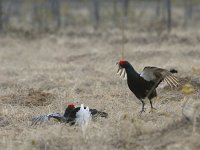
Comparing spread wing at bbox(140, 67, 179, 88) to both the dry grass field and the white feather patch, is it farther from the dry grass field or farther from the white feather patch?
the white feather patch

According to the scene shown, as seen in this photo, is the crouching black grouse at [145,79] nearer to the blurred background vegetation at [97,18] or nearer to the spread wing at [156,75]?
the spread wing at [156,75]

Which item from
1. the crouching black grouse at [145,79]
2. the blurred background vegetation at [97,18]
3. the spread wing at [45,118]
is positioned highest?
the blurred background vegetation at [97,18]

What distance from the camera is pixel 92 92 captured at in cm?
1205

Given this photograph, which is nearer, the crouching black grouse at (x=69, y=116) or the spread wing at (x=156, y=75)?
the crouching black grouse at (x=69, y=116)

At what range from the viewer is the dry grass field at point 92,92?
6.89m

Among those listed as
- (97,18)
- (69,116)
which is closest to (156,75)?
(69,116)

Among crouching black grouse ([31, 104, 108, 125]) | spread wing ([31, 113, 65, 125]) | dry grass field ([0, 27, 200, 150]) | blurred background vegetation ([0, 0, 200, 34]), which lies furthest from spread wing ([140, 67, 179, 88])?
blurred background vegetation ([0, 0, 200, 34])

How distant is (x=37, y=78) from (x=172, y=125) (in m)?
7.89

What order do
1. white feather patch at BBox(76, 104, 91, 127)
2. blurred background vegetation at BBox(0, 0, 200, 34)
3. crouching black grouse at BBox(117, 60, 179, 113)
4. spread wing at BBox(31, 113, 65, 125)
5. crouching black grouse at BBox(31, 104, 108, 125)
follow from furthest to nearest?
blurred background vegetation at BBox(0, 0, 200, 34)
crouching black grouse at BBox(117, 60, 179, 113)
spread wing at BBox(31, 113, 65, 125)
crouching black grouse at BBox(31, 104, 108, 125)
white feather patch at BBox(76, 104, 91, 127)

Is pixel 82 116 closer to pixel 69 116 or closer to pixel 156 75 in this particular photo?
pixel 69 116

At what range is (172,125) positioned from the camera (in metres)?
7.05

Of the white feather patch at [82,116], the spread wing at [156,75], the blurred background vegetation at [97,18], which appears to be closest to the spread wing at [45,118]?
the white feather patch at [82,116]

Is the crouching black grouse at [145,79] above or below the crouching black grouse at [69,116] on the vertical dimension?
above

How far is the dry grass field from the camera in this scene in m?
6.89
